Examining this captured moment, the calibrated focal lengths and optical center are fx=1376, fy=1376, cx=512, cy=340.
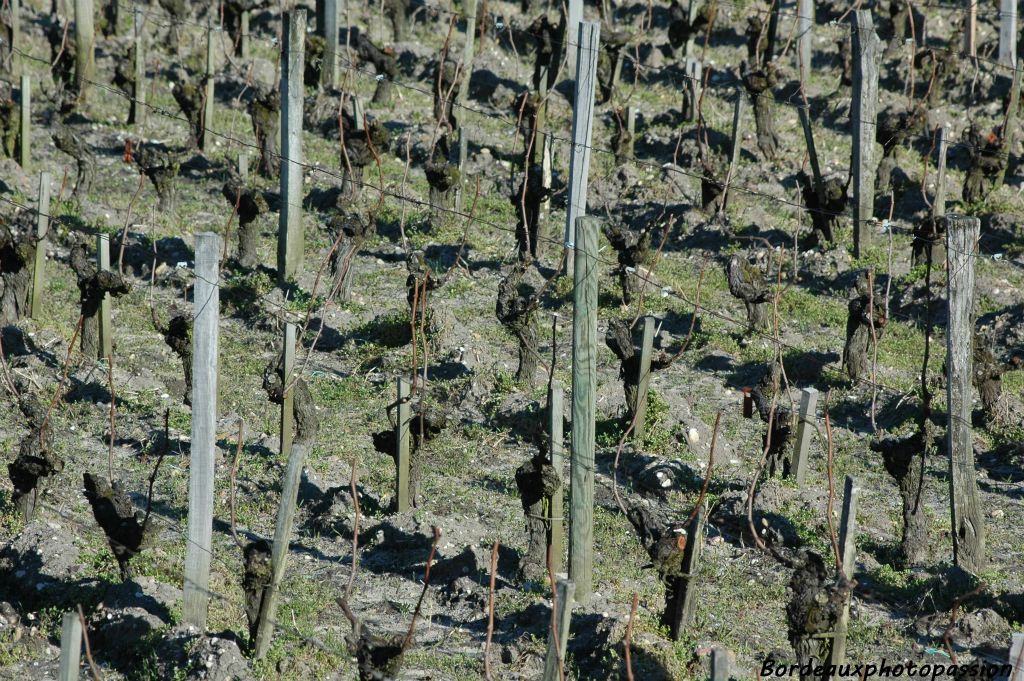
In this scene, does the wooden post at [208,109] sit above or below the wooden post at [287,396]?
above

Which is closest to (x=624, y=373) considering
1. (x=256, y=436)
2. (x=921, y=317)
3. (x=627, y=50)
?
(x=256, y=436)

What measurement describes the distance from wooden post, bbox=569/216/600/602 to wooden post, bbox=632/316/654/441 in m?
2.18

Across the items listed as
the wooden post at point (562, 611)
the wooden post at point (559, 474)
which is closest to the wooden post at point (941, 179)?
the wooden post at point (559, 474)

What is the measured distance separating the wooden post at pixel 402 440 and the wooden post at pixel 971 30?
12.1m

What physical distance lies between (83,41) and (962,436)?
12160 millimetres

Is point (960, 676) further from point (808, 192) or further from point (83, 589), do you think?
point (808, 192)

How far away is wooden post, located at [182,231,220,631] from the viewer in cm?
806

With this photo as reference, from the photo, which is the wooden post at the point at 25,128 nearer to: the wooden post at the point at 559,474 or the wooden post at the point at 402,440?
the wooden post at the point at 402,440

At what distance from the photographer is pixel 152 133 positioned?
672 inches

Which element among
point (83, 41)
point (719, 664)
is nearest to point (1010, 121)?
point (83, 41)

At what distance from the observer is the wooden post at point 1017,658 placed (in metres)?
6.63

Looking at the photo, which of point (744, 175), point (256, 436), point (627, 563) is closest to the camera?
point (627, 563)

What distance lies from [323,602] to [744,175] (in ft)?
29.5

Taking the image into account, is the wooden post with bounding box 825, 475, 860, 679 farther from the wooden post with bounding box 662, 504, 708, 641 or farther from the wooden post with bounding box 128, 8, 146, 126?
the wooden post with bounding box 128, 8, 146, 126
